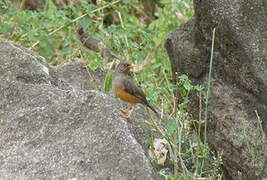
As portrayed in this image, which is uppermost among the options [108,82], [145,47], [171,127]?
[171,127]

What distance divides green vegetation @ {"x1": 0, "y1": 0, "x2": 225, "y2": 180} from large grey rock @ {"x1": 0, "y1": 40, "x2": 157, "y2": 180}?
33 cm

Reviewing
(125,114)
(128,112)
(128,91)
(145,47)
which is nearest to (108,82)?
(128,91)

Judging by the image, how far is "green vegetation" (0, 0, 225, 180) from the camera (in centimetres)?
474

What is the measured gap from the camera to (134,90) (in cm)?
571

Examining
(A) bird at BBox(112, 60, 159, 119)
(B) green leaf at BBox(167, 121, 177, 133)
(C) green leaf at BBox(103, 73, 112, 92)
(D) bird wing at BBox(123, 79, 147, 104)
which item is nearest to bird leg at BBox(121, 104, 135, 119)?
(A) bird at BBox(112, 60, 159, 119)

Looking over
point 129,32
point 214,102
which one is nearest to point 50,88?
point 214,102

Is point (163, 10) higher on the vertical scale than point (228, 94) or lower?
lower

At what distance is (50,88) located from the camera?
4.98m

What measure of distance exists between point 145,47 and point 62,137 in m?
4.53

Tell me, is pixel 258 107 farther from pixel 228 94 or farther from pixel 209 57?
pixel 209 57

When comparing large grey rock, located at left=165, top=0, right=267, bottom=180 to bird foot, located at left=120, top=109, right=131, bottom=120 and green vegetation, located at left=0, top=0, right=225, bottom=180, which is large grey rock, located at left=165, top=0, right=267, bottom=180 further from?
bird foot, located at left=120, top=109, right=131, bottom=120

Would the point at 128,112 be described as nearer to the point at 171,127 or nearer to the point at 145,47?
the point at 171,127

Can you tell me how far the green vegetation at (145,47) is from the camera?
4.74m

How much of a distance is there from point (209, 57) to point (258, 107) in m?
0.60
